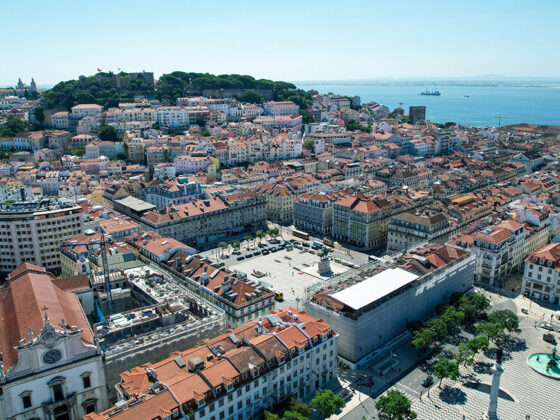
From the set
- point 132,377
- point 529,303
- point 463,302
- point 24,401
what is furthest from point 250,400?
point 529,303

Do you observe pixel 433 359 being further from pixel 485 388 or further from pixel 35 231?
pixel 35 231

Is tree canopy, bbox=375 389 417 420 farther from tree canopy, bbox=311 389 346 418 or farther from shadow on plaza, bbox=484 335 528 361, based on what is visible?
shadow on plaza, bbox=484 335 528 361

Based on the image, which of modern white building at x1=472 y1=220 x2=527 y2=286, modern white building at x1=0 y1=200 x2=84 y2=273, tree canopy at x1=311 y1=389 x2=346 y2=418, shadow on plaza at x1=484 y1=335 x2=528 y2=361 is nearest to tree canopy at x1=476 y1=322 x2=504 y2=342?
shadow on plaza at x1=484 y1=335 x2=528 y2=361

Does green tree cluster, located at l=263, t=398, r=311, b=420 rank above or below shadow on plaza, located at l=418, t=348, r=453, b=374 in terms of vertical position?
above

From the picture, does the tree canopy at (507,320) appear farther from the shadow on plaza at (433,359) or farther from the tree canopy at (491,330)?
the shadow on plaza at (433,359)

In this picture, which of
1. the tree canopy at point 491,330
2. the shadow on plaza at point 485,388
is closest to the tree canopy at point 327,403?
the shadow on plaza at point 485,388

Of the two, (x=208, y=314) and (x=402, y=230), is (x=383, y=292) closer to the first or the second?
(x=208, y=314)
